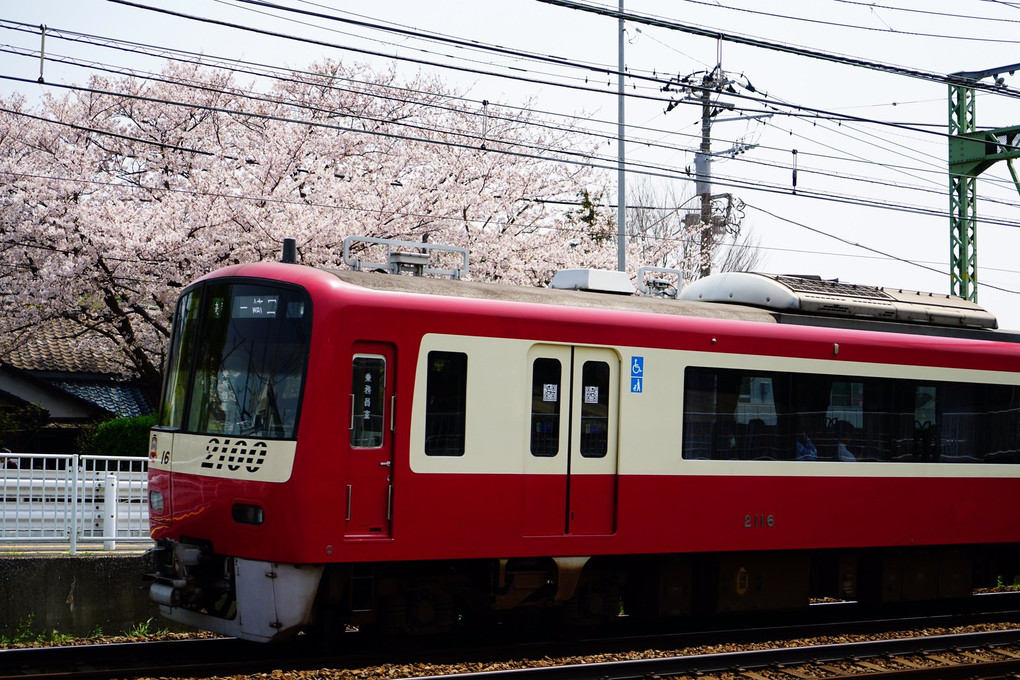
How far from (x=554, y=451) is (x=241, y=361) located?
2612 millimetres

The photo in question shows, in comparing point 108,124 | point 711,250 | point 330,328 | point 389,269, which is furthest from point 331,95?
point 330,328

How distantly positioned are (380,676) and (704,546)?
10.9ft

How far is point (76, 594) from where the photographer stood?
10.0 meters

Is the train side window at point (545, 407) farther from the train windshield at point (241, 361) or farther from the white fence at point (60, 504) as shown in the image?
the white fence at point (60, 504)

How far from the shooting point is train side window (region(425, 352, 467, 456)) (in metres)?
8.24

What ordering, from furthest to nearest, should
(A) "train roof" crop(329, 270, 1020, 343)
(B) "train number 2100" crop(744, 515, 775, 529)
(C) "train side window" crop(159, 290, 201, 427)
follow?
(B) "train number 2100" crop(744, 515, 775, 529)
(A) "train roof" crop(329, 270, 1020, 343)
(C) "train side window" crop(159, 290, 201, 427)

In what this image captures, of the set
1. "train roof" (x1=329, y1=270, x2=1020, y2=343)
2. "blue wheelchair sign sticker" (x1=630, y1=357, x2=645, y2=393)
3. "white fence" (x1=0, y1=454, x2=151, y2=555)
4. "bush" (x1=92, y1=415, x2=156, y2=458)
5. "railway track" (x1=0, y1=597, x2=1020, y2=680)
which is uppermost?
"train roof" (x1=329, y1=270, x2=1020, y2=343)

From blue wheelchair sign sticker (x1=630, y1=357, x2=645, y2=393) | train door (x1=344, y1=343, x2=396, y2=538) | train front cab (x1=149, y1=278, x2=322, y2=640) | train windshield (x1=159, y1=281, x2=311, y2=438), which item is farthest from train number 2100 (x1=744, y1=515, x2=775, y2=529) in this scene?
train windshield (x1=159, y1=281, x2=311, y2=438)

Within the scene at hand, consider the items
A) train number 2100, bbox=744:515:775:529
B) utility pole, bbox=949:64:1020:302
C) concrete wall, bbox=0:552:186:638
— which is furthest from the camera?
utility pole, bbox=949:64:1020:302

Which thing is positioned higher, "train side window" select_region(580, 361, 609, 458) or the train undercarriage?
"train side window" select_region(580, 361, 609, 458)

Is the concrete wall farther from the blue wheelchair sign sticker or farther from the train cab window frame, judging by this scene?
the train cab window frame

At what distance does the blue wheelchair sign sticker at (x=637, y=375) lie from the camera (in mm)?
9289

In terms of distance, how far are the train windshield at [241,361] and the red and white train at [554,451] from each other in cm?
2

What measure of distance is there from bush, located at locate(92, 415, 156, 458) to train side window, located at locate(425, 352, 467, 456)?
12119mm
